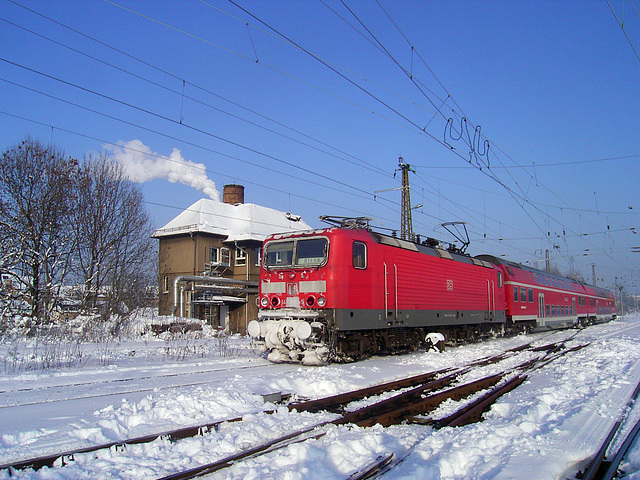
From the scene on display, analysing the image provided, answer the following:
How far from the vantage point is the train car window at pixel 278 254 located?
1327cm

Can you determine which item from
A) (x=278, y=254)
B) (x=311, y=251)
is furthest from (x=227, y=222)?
(x=311, y=251)

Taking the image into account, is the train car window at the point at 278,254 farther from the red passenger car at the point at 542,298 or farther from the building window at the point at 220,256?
the building window at the point at 220,256

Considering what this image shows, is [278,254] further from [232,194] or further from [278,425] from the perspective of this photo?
[232,194]

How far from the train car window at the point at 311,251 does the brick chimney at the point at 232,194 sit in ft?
94.0

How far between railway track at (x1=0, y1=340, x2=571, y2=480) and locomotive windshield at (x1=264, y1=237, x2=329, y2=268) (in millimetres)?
3839

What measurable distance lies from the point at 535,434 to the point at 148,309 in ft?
83.0

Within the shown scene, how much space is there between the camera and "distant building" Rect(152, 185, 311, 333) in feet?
112

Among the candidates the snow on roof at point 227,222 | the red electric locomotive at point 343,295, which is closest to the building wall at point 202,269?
the snow on roof at point 227,222

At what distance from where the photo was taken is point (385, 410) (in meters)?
7.63

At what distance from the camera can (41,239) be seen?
21.8 m

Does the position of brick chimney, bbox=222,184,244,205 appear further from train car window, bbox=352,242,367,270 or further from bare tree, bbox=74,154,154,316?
train car window, bbox=352,242,367,270

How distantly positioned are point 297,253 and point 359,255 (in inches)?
64.5

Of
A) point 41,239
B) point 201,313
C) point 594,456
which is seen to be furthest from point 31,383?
point 201,313

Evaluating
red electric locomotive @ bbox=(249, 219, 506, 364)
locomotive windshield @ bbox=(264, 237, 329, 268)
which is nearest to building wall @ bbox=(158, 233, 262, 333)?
red electric locomotive @ bbox=(249, 219, 506, 364)
